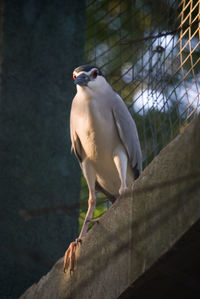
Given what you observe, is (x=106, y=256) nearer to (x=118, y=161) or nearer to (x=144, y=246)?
(x=144, y=246)

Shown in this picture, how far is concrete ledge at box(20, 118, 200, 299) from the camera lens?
158 cm

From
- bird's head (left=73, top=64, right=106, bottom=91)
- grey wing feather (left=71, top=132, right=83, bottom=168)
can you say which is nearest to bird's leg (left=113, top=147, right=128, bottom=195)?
grey wing feather (left=71, top=132, right=83, bottom=168)

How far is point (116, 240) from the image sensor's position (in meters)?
2.02

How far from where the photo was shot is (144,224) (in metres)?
1.79

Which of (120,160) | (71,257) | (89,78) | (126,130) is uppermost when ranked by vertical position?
(89,78)

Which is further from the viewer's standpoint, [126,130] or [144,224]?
[126,130]

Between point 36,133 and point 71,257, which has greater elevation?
point 36,133

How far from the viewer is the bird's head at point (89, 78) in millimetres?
3010

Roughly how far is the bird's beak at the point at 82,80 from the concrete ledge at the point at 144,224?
992 mm

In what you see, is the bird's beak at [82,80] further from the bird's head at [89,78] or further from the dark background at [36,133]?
the dark background at [36,133]

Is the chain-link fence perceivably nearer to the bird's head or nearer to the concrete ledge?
the bird's head

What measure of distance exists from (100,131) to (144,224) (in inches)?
48.6

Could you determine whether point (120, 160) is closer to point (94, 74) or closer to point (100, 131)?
point (100, 131)

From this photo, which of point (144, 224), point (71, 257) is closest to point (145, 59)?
point (71, 257)
